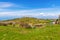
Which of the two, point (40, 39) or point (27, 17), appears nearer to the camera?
point (40, 39)

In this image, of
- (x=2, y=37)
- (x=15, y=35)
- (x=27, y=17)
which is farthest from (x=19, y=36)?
(x=27, y=17)

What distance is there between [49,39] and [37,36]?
262 cm

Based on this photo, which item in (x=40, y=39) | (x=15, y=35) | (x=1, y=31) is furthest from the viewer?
(x=1, y=31)

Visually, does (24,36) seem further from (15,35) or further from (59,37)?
(59,37)

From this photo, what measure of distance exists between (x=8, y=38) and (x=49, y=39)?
782cm

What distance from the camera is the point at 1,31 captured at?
105 feet

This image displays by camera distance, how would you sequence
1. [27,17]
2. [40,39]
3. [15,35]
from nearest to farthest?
[40,39] < [15,35] < [27,17]

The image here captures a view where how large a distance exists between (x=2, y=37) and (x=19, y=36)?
3322 millimetres

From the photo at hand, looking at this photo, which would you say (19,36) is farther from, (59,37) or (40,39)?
(59,37)

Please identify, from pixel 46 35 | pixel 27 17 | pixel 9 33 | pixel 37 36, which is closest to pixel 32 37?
pixel 37 36

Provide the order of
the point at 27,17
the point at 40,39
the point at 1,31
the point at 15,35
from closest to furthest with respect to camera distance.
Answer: the point at 40,39 → the point at 15,35 → the point at 1,31 → the point at 27,17

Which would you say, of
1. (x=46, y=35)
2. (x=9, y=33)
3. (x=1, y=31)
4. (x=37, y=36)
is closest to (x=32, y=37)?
(x=37, y=36)

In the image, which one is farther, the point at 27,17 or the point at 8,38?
the point at 27,17

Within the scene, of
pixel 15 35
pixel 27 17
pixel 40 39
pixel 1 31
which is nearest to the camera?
pixel 40 39
